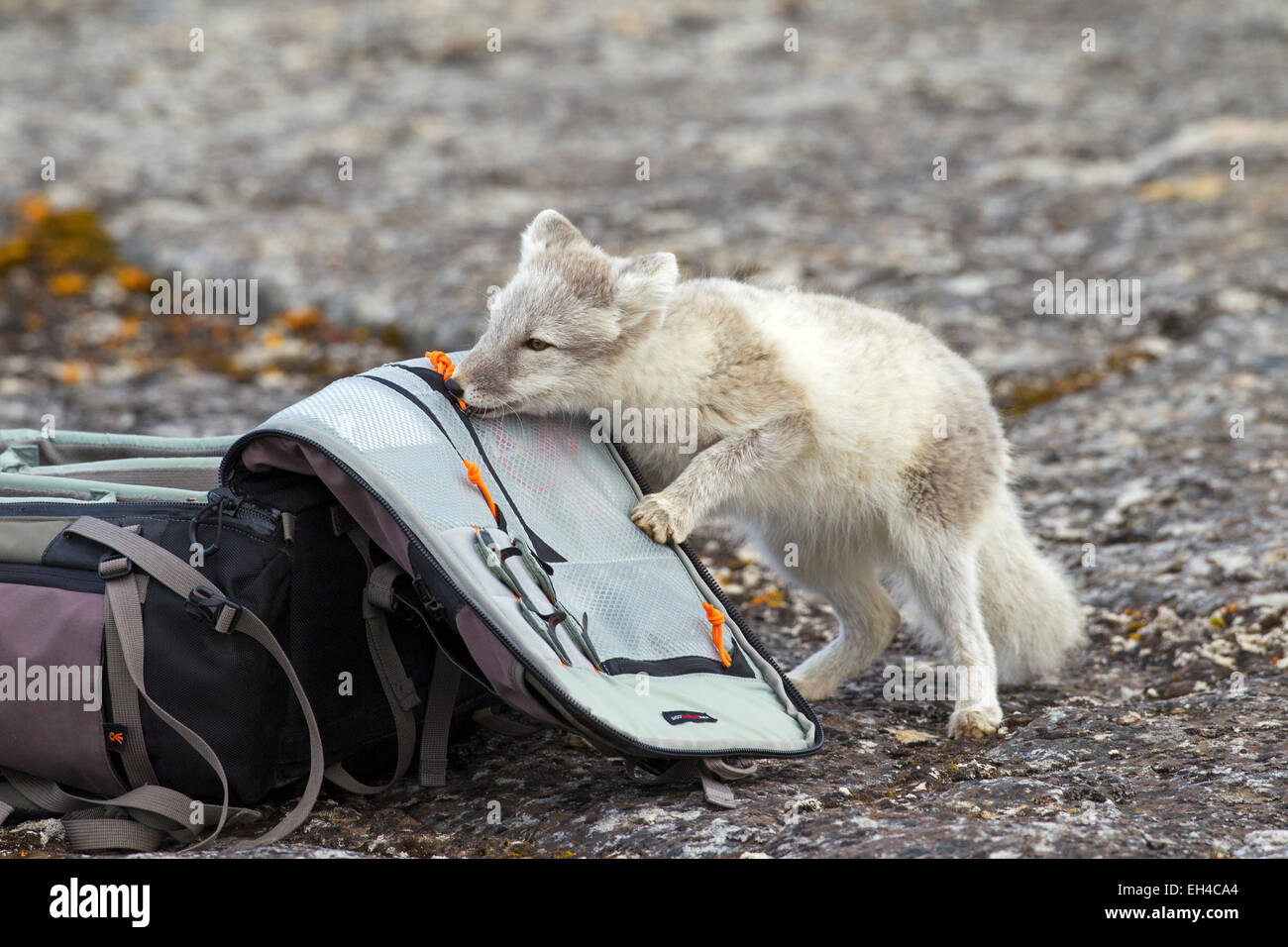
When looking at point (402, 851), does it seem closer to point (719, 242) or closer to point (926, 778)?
point (926, 778)

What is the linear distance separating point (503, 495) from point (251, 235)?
5791 mm

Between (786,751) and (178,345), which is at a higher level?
(178,345)

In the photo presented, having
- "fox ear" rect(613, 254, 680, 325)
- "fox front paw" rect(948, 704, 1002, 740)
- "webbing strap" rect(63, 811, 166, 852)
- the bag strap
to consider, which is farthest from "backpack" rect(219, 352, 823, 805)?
"webbing strap" rect(63, 811, 166, 852)

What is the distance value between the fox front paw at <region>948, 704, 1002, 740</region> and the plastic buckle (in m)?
2.13

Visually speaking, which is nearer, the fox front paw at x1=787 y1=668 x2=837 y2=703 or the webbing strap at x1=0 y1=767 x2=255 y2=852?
the webbing strap at x1=0 y1=767 x2=255 y2=852

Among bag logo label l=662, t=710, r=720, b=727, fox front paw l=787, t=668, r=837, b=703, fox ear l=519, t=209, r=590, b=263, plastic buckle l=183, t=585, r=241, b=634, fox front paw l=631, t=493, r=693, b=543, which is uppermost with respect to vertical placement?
fox ear l=519, t=209, r=590, b=263

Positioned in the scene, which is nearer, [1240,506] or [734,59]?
[1240,506]

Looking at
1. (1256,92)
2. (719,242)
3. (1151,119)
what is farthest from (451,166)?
(1256,92)

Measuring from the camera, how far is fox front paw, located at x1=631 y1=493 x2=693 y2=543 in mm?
3607

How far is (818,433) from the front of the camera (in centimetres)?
402

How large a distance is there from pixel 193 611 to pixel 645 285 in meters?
1.68

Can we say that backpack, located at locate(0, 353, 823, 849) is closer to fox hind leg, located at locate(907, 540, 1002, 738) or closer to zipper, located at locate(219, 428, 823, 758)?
zipper, located at locate(219, 428, 823, 758)

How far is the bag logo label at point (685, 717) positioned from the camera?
3.06 m

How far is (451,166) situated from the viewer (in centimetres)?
948
